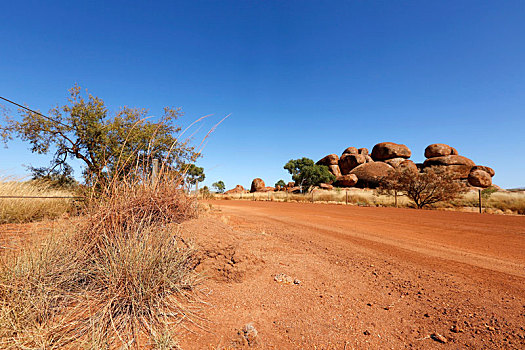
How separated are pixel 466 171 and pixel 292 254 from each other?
50.4 meters

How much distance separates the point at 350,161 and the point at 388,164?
7.27 meters

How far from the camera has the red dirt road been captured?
7.11 ft

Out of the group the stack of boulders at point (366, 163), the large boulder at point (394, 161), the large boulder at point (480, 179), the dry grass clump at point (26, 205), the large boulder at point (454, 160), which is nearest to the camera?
the dry grass clump at point (26, 205)

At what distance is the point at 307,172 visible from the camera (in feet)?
147

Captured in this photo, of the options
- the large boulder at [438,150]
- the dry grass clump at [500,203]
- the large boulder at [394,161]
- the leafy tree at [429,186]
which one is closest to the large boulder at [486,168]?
the large boulder at [438,150]

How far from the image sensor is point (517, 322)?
7.70 feet

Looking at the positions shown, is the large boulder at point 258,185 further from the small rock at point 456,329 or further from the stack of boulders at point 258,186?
the small rock at point 456,329

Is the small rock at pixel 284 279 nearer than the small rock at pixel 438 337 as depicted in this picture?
No

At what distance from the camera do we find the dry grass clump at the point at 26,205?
708cm

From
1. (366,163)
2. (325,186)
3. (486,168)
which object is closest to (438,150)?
(486,168)

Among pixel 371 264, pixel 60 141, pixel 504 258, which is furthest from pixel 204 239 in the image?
pixel 60 141

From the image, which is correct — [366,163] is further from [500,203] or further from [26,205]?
[26,205]

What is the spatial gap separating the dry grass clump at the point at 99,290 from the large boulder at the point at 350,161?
51962mm

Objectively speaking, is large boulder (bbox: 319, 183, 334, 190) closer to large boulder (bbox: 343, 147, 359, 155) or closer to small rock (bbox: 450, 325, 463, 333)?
large boulder (bbox: 343, 147, 359, 155)
